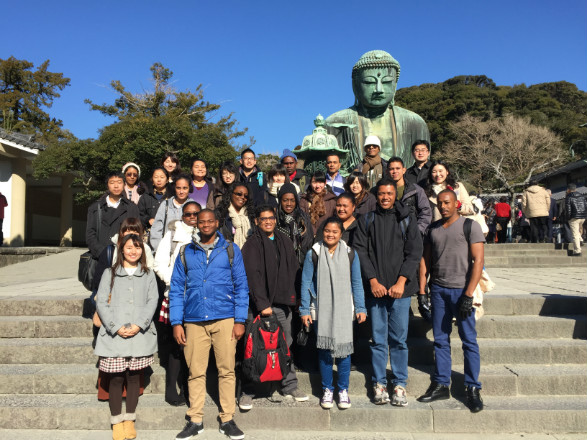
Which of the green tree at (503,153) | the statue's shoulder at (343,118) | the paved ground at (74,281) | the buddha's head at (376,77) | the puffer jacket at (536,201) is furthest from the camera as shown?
the green tree at (503,153)

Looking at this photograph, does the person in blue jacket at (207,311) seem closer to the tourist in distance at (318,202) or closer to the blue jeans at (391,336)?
the blue jeans at (391,336)

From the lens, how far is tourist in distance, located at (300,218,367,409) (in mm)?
3287

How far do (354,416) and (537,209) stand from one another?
9.49 m

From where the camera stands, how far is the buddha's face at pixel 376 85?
8.28 m

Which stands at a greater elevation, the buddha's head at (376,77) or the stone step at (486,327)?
the buddha's head at (376,77)

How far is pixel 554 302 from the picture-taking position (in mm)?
4578

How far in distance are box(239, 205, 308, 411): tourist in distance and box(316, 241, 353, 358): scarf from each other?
248mm

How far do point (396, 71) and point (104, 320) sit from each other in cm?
714

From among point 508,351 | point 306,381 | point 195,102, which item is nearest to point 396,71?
point 508,351

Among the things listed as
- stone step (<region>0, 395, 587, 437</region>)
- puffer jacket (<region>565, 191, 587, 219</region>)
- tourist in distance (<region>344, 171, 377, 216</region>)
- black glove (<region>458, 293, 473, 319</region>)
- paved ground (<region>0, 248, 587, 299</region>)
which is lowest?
stone step (<region>0, 395, 587, 437</region>)

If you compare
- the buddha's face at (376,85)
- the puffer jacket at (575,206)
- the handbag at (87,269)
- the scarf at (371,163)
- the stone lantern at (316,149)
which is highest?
the buddha's face at (376,85)

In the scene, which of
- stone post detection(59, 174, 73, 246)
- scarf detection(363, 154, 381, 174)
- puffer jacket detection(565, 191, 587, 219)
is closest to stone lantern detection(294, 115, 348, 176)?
scarf detection(363, 154, 381, 174)

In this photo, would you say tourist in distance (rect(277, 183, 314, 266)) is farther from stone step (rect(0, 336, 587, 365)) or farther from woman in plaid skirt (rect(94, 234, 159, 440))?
stone step (rect(0, 336, 587, 365))

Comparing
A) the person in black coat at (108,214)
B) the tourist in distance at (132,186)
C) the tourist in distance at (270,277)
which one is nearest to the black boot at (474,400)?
the tourist in distance at (270,277)
